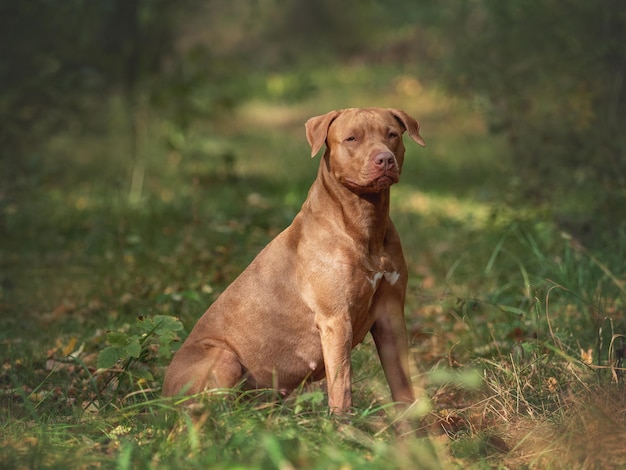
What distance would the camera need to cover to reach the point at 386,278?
4.14 m

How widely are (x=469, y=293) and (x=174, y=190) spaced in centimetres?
448

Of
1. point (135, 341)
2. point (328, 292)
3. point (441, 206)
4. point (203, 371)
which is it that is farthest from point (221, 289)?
point (441, 206)

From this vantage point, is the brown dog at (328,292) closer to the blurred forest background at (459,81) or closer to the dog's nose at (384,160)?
the dog's nose at (384,160)

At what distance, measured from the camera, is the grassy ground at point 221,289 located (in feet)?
11.6

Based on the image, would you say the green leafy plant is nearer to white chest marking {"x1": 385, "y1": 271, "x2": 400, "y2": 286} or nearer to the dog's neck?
the dog's neck

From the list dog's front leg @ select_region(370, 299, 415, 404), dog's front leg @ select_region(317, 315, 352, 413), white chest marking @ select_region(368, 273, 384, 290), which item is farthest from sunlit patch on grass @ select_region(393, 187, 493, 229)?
dog's front leg @ select_region(317, 315, 352, 413)

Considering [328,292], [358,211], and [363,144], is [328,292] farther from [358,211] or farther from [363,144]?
[363,144]

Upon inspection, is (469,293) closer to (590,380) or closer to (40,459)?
(590,380)

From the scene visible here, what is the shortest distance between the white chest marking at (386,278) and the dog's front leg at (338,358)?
0.64ft

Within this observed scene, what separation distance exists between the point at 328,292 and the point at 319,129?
76cm

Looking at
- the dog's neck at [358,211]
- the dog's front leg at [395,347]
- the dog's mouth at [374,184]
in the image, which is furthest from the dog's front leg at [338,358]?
the dog's mouth at [374,184]

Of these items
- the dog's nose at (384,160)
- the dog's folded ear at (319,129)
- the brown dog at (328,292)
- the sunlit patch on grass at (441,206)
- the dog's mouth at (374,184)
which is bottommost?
the sunlit patch on grass at (441,206)

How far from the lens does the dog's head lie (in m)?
3.97

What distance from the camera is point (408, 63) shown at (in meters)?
22.3
